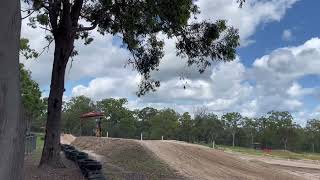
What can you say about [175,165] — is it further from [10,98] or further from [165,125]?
[165,125]

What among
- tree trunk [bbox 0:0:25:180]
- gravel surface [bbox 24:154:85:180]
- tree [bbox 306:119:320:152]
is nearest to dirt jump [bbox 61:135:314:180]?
gravel surface [bbox 24:154:85:180]

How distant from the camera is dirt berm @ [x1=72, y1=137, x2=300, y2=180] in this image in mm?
20827

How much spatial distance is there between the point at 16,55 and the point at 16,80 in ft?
0.71

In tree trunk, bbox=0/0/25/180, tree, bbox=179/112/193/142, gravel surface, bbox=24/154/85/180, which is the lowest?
gravel surface, bbox=24/154/85/180

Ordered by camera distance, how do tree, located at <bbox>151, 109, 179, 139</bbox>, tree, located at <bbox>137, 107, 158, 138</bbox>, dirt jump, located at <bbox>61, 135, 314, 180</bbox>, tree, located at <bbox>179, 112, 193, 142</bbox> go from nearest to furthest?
1. dirt jump, located at <bbox>61, 135, 314, 180</bbox>
2. tree, located at <bbox>151, 109, 179, 139</bbox>
3. tree, located at <bbox>179, 112, 193, 142</bbox>
4. tree, located at <bbox>137, 107, 158, 138</bbox>

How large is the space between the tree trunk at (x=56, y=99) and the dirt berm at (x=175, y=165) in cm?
208

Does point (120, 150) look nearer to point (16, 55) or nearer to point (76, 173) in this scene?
point (76, 173)

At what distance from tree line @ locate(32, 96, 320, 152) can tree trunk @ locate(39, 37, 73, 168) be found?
267 ft

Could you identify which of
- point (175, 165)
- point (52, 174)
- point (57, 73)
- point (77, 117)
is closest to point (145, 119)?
point (77, 117)

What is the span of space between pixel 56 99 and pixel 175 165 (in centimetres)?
719

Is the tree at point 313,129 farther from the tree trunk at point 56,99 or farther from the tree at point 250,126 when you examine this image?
the tree trunk at point 56,99

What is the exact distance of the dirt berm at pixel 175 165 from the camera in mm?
20827

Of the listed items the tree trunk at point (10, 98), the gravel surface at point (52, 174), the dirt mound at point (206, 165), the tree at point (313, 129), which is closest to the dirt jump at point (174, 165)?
the dirt mound at point (206, 165)

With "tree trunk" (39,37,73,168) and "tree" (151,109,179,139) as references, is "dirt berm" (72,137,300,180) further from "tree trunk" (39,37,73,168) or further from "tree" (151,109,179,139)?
"tree" (151,109,179,139)
